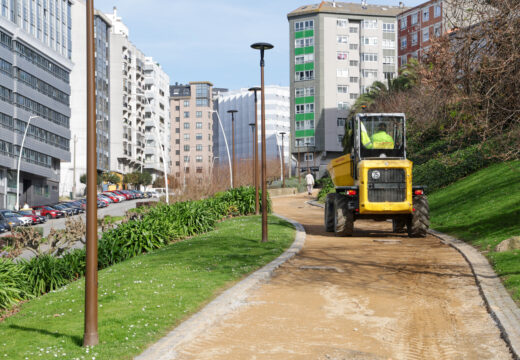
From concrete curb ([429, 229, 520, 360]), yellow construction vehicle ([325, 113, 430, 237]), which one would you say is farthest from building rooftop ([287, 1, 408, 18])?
concrete curb ([429, 229, 520, 360])

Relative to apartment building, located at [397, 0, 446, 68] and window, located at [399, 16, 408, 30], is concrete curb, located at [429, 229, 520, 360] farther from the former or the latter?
window, located at [399, 16, 408, 30]

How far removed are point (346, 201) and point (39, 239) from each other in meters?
9.48

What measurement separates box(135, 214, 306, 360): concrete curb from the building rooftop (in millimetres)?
92099

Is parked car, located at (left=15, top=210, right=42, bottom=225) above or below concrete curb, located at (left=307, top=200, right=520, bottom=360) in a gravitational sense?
below

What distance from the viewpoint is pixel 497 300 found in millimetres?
9875

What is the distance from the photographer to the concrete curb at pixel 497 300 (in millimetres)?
7809

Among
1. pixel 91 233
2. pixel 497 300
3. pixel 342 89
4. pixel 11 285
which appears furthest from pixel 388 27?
pixel 91 233

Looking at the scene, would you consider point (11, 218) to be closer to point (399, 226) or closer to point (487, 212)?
point (399, 226)

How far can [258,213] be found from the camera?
31.3 metres

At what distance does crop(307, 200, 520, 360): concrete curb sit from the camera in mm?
7809

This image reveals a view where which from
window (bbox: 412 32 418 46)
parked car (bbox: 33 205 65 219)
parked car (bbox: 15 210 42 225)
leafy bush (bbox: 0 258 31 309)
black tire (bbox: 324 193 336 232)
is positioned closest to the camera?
leafy bush (bbox: 0 258 31 309)

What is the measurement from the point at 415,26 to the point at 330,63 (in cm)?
1426

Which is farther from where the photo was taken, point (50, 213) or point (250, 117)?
point (250, 117)

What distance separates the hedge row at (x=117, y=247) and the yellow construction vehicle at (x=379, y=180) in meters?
6.05
